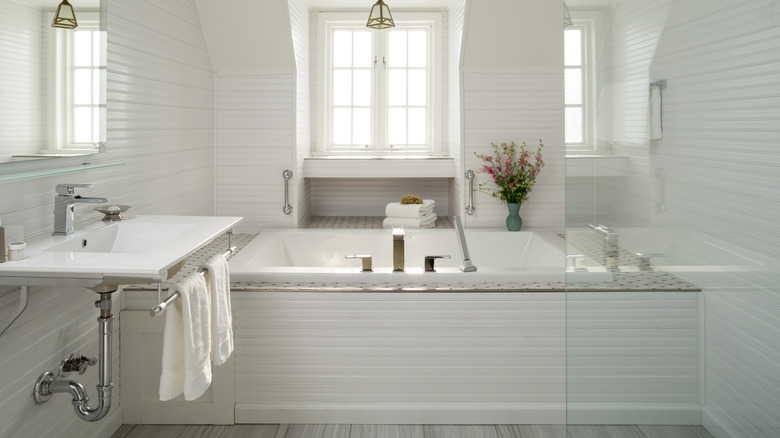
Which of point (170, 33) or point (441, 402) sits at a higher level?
point (170, 33)

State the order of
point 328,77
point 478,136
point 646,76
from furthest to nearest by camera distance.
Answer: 1. point 328,77
2. point 478,136
3. point 646,76

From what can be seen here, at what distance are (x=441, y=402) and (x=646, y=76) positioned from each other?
2.11m

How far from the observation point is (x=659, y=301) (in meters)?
0.91

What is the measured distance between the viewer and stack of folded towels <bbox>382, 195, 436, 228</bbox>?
4.22 meters

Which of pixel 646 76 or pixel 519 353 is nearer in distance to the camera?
pixel 646 76

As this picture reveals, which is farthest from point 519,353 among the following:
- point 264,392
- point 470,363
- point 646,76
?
point 646,76

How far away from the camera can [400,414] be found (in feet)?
9.00

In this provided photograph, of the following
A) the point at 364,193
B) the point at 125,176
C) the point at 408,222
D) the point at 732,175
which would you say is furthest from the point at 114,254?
the point at 364,193

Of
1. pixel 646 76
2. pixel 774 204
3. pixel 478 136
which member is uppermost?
pixel 478 136

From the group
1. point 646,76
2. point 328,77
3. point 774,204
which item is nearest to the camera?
point 774,204

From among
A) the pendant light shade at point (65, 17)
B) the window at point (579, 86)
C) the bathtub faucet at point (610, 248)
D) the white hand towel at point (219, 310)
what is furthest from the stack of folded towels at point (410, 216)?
the bathtub faucet at point (610, 248)

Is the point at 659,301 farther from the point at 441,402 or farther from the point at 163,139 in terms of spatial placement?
the point at 163,139

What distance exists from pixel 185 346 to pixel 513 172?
2.62 meters

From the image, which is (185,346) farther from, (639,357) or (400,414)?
(639,357)
